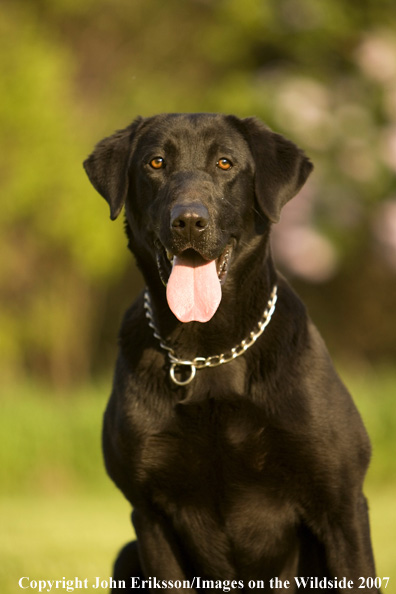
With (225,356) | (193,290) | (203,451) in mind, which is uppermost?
(193,290)

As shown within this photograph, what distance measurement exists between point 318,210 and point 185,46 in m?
4.44

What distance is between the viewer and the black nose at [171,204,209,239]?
3.57 metres

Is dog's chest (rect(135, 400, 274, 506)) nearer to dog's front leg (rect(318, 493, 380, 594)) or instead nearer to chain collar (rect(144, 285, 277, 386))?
chain collar (rect(144, 285, 277, 386))

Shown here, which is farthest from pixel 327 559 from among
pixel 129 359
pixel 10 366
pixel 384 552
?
pixel 10 366

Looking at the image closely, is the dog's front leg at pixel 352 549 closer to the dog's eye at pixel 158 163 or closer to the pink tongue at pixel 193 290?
the pink tongue at pixel 193 290

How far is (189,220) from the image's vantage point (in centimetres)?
357

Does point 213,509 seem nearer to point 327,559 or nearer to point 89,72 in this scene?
point 327,559

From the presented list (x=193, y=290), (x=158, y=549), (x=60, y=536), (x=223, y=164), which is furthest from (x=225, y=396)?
(x=60, y=536)

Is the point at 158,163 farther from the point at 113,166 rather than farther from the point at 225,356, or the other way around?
the point at 225,356

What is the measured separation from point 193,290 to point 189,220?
0.87ft

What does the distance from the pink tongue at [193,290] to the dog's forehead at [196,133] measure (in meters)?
0.46

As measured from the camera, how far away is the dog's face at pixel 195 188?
144 inches

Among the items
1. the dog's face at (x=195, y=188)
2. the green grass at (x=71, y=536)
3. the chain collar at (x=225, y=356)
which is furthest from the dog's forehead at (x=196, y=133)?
the green grass at (x=71, y=536)

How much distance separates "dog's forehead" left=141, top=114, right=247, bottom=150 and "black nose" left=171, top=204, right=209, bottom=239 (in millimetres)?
374
